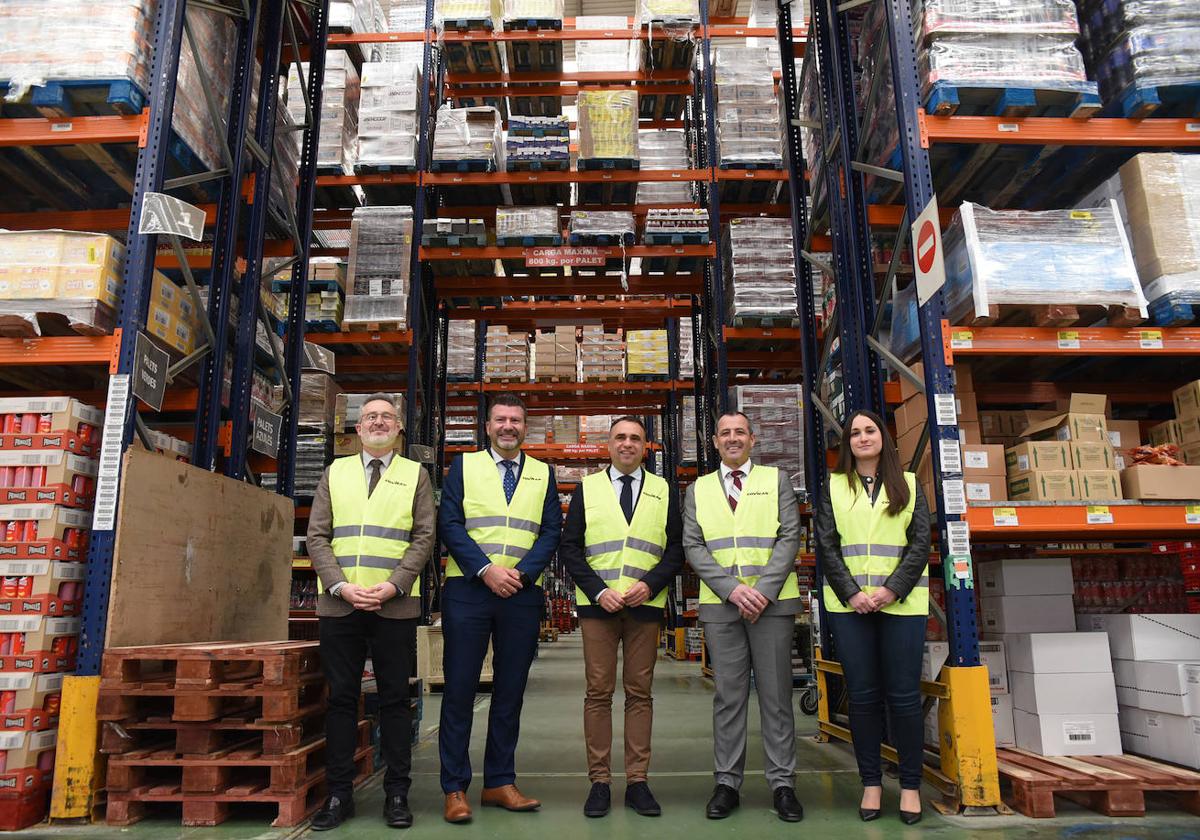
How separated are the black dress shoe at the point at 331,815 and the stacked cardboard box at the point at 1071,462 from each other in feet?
12.9

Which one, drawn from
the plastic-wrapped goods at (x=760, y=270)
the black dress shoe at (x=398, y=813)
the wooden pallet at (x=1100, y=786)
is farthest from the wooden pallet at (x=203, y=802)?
the plastic-wrapped goods at (x=760, y=270)

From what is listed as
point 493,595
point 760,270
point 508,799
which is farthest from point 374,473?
point 760,270

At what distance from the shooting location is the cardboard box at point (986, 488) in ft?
14.5

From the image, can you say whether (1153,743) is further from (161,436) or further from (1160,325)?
(161,436)

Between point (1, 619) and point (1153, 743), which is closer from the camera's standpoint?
point (1, 619)

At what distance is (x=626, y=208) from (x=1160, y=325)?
6654 mm

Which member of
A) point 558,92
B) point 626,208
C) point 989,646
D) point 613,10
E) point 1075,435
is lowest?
point 989,646

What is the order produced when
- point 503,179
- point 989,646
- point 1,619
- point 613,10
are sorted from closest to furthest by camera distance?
point 1,619
point 989,646
point 503,179
point 613,10

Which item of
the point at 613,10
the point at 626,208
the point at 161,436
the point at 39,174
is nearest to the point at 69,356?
the point at 161,436

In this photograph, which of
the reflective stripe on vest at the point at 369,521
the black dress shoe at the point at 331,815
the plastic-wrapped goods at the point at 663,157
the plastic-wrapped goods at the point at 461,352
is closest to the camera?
the black dress shoe at the point at 331,815

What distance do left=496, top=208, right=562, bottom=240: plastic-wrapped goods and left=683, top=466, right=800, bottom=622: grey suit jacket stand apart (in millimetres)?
5983

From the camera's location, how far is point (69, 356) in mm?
4371

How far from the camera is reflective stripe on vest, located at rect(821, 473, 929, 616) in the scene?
12.6 feet

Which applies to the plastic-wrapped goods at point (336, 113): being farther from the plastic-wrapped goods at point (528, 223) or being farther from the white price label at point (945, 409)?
the white price label at point (945, 409)
